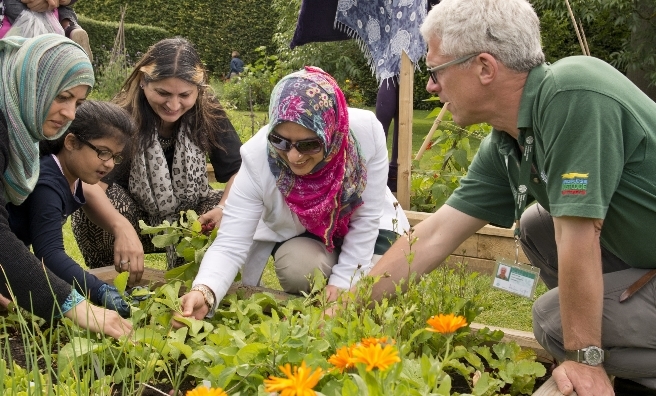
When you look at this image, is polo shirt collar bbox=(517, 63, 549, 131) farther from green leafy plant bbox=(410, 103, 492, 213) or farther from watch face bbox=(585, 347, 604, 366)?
green leafy plant bbox=(410, 103, 492, 213)

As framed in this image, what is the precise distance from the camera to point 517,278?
7.91 ft

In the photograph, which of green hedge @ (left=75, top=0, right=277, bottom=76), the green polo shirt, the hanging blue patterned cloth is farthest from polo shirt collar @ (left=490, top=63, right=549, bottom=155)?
green hedge @ (left=75, top=0, right=277, bottom=76)

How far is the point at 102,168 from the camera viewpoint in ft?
9.30

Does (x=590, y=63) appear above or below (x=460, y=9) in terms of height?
below

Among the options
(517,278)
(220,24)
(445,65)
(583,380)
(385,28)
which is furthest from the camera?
(220,24)

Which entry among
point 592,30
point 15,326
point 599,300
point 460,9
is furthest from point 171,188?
point 592,30

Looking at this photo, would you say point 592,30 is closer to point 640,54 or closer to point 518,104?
point 640,54

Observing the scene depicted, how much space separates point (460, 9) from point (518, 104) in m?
0.30

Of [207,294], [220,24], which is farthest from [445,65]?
[220,24]

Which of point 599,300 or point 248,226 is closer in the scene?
point 599,300

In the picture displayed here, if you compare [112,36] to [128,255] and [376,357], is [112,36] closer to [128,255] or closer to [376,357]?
[128,255]

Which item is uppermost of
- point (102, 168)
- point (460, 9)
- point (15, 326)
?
point (460, 9)

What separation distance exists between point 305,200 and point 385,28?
197 centimetres

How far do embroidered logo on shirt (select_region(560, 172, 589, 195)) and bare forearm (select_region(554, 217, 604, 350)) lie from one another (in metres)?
0.07
